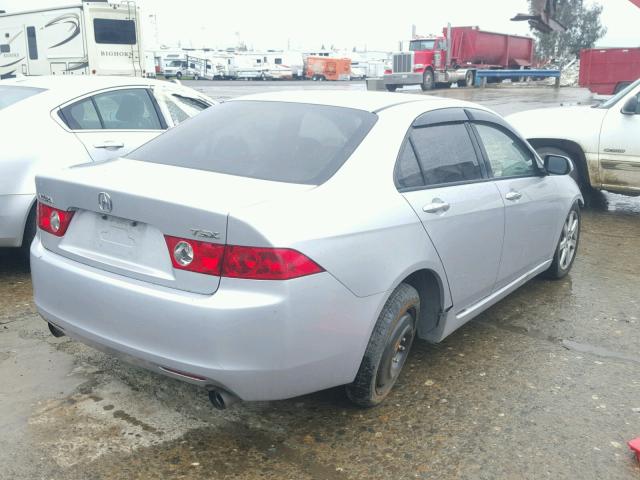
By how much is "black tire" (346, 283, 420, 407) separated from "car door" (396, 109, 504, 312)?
0.35 m

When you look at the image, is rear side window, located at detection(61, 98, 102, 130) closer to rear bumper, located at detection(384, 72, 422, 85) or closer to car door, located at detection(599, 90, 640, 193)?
car door, located at detection(599, 90, 640, 193)

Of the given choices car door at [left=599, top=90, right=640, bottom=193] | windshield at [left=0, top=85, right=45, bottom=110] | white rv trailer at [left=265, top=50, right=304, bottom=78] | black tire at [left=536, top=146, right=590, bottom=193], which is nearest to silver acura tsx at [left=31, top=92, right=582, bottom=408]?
windshield at [left=0, top=85, right=45, bottom=110]

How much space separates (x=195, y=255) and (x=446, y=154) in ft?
5.66

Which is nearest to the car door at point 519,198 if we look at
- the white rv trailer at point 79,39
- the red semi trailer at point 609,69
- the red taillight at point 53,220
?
the red taillight at point 53,220

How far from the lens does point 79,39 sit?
18.6 metres

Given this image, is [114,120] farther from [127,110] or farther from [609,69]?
[609,69]

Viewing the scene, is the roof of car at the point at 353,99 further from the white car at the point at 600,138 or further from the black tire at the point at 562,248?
the white car at the point at 600,138

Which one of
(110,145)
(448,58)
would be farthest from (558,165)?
(448,58)

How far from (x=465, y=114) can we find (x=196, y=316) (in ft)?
7.56

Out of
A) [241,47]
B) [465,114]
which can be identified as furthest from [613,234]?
[241,47]

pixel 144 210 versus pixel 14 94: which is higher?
pixel 14 94

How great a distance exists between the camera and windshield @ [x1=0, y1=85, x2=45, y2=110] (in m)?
5.37

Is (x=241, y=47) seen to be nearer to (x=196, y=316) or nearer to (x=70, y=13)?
(x=70, y=13)

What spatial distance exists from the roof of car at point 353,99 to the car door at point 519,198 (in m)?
0.41
